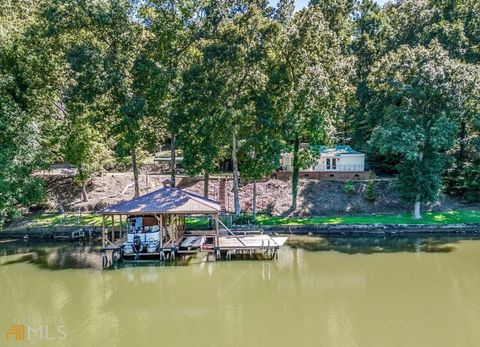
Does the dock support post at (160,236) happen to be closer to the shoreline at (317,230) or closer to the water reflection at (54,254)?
the water reflection at (54,254)

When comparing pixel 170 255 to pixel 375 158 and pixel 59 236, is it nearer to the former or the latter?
pixel 59 236

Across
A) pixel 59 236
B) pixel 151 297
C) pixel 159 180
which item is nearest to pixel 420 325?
pixel 151 297

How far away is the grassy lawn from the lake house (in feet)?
17.6

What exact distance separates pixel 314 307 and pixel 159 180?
24767mm

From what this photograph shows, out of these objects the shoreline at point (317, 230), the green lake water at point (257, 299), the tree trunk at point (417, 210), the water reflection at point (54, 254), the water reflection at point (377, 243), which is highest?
the tree trunk at point (417, 210)

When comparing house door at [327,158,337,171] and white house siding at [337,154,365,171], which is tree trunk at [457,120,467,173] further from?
house door at [327,158,337,171]

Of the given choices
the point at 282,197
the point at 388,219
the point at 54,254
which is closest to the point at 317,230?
the point at 282,197

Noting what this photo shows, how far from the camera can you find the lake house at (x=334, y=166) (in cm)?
3466

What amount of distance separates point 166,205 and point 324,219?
1306 cm

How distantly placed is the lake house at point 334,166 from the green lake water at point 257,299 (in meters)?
11.5

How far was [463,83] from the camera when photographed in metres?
26.8

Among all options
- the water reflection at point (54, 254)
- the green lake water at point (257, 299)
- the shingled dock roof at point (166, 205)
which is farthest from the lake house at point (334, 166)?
the water reflection at point (54, 254)

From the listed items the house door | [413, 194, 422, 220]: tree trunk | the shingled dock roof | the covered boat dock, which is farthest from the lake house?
the shingled dock roof

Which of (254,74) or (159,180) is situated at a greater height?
(254,74)
